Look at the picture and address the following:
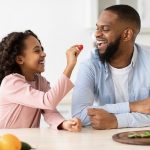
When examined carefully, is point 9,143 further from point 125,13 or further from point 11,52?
point 125,13

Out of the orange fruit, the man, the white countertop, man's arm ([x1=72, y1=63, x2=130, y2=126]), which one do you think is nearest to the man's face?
the man

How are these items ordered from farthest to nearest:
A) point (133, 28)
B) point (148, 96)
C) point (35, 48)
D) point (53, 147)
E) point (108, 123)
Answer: point (133, 28) → point (148, 96) → point (35, 48) → point (108, 123) → point (53, 147)

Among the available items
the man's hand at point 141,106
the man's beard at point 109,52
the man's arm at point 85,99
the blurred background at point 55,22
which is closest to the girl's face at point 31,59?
the man's arm at point 85,99

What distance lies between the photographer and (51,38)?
3232 millimetres

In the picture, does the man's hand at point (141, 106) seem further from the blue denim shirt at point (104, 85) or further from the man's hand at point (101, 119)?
the man's hand at point (101, 119)

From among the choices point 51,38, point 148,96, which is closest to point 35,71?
point 148,96

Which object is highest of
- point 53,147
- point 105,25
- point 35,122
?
point 105,25

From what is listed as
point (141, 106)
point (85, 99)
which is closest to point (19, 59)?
point (85, 99)

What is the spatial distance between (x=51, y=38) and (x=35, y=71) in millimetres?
1340

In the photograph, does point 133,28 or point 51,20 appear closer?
point 133,28

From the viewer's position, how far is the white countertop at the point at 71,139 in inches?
49.1

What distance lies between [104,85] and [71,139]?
2.14 feet

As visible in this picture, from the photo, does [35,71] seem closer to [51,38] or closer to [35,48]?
[35,48]

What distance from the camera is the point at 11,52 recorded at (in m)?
1.90
